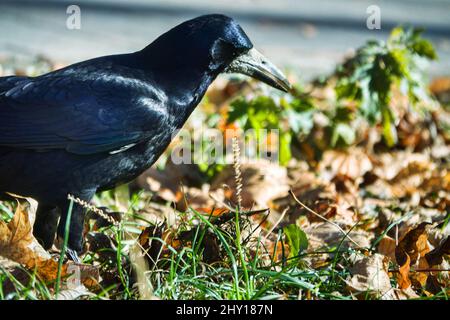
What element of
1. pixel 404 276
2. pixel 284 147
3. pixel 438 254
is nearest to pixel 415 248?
pixel 438 254

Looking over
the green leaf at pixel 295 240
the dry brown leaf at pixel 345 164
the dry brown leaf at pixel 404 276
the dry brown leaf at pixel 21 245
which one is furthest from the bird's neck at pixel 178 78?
the dry brown leaf at pixel 345 164

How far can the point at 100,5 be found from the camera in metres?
9.37

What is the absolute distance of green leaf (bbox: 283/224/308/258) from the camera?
3533 millimetres

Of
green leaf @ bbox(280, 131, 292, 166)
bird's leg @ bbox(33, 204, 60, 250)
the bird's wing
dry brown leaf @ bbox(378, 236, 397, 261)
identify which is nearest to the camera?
the bird's wing

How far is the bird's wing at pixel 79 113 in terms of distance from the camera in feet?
12.0

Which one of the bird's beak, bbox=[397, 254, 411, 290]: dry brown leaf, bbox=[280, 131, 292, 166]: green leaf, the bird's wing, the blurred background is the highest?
the blurred background

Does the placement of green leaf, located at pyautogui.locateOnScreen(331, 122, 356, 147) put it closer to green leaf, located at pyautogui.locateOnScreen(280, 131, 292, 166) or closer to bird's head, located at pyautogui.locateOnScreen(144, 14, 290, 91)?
green leaf, located at pyautogui.locateOnScreen(280, 131, 292, 166)

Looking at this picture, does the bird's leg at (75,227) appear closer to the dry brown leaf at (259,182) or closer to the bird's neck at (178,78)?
the bird's neck at (178,78)

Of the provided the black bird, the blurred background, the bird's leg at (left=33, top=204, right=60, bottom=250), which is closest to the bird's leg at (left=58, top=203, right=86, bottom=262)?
the black bird

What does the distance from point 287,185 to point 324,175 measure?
0.42m

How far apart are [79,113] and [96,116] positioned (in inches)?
2.9

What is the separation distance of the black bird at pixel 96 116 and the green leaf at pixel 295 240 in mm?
711

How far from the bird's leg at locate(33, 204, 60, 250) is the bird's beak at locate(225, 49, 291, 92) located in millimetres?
1050

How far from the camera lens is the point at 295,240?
3543mm
